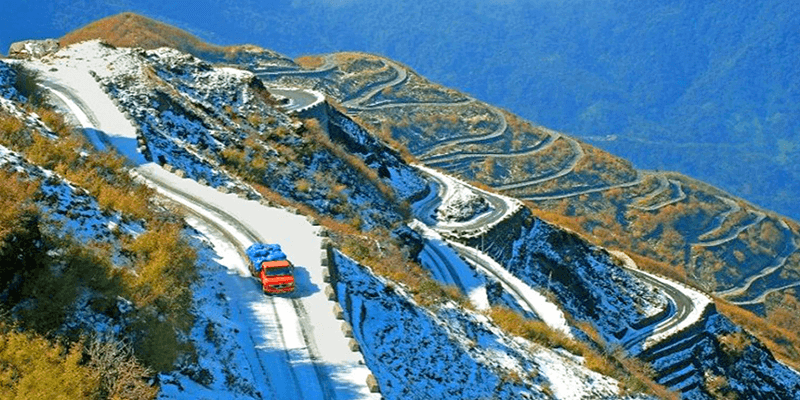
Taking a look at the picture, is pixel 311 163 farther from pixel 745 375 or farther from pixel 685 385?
pixel 745 375

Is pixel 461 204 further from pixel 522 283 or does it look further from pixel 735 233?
pixel 735 233

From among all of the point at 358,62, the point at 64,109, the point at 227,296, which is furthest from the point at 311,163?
the point at 358,62

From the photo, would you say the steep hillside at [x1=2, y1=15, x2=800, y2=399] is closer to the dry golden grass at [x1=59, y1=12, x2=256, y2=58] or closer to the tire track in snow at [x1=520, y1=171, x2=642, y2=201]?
the dry golden grass at [x1=59, y1=12, x2=256, y2=58]

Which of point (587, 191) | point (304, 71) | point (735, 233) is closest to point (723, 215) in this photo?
point (735, 233)

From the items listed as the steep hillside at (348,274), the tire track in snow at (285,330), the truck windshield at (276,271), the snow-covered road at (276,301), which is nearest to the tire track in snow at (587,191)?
the steep hillside at (348,274)

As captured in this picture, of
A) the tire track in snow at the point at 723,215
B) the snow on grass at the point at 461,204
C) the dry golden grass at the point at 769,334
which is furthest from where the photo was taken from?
the tire track in snow at the point at 723,215

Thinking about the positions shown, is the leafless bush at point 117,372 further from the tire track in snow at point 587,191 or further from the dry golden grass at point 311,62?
the dry golden grass at point 311,62

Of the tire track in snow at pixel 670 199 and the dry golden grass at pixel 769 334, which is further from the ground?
the tire track in snow at pixel 670 199
